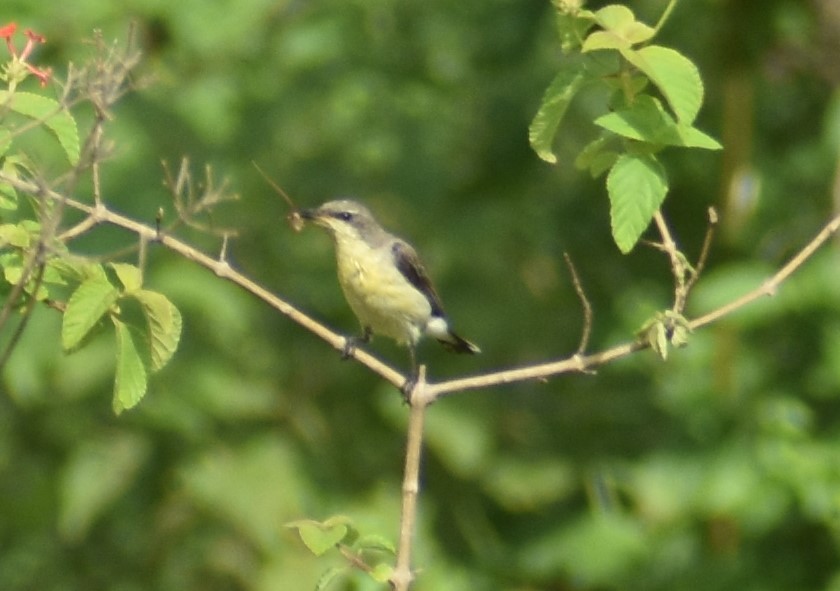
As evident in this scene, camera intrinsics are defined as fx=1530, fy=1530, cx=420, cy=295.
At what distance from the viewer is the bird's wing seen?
5566 millimetres

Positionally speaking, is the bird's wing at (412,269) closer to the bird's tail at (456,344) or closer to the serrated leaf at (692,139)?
the bird's tail at (456,344)

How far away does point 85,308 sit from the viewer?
2.69 metres

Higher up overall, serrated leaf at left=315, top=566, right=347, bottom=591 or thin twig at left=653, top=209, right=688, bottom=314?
thin twig at left=653, top=209, right=688, bottom=314

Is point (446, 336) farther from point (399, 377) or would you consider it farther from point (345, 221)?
point (399, 377)

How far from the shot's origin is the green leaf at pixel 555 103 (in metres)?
2.79

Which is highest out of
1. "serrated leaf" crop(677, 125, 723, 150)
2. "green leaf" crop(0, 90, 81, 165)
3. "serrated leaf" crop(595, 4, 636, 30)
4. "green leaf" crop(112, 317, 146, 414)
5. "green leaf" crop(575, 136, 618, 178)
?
"serrated leaf" crop(595, 4, 636, 30)

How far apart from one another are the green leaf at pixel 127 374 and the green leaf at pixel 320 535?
364mm

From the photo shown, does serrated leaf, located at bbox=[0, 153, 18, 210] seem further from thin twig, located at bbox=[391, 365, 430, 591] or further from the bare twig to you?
thin twig, located at bbox=[391, 365, 430, 591]

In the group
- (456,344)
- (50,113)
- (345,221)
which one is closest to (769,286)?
(50,113)

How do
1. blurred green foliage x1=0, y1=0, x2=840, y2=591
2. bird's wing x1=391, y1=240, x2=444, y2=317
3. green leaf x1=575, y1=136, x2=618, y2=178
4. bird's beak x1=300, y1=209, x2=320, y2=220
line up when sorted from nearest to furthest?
1. green leaf x1=575, y1=136, x2=618, y2=178
2. bird's beak x1=300, y1=209, x2=320, y2=220
3. bird's wing x1=391, y1=240, x2=444, y2=317
4. blurred green foliage x1=0, y1=0, x2=840, y2=591

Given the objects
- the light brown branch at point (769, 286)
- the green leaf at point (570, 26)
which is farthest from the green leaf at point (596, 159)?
the light brown branch at point (769, 286)

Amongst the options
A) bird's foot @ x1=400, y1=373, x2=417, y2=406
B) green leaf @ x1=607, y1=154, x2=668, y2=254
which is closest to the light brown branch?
green leaf @ x1=607, y1=154, x2=668, y2=254

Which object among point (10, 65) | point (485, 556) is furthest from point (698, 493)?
point (10, 65)

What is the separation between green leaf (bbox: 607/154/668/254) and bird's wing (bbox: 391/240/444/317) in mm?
2762
